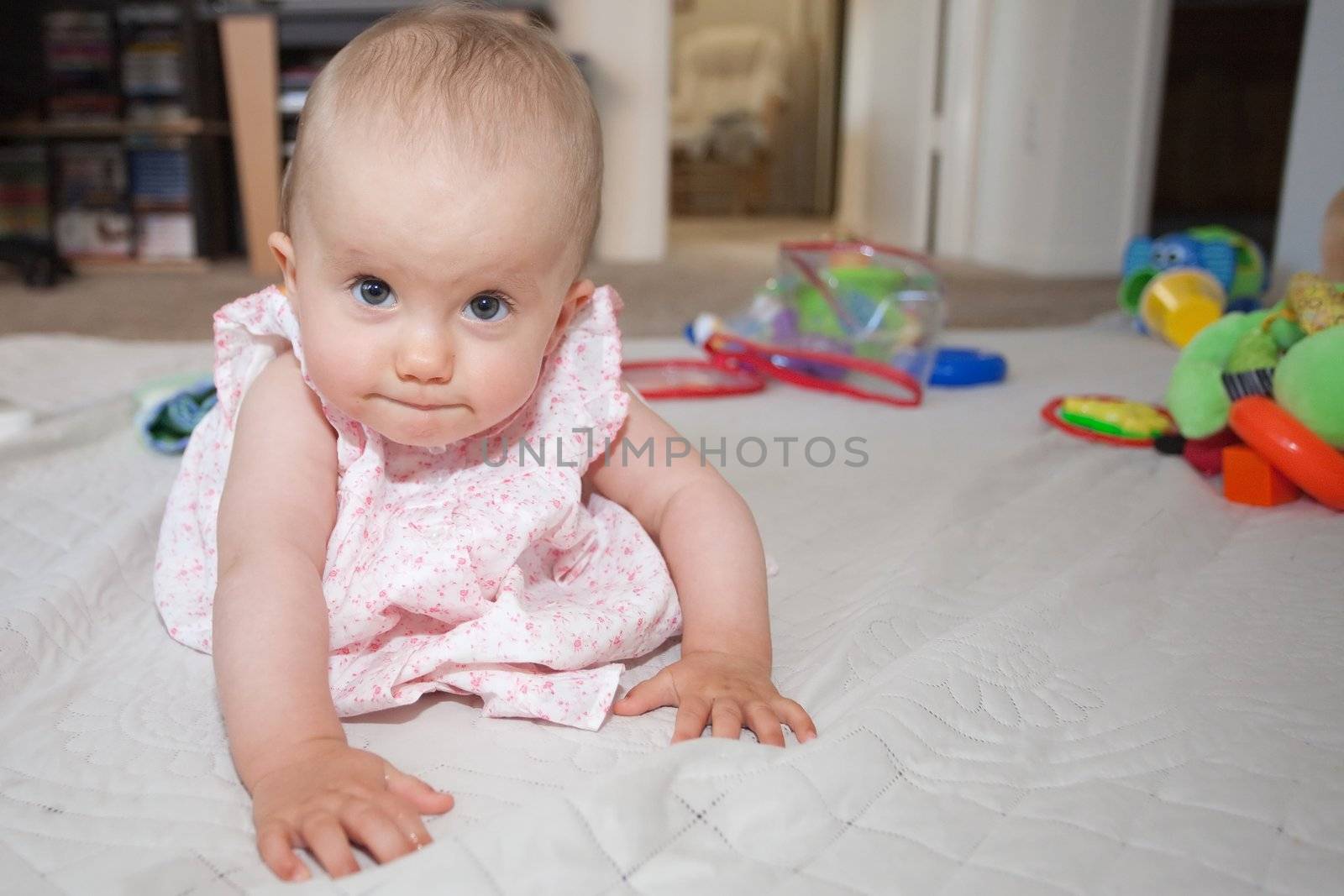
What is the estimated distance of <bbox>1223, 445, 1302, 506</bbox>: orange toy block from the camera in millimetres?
921

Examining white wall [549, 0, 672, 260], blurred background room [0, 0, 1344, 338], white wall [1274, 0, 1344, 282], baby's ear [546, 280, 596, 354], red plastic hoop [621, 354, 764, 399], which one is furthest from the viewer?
white wall [549, 0, 672, 260]

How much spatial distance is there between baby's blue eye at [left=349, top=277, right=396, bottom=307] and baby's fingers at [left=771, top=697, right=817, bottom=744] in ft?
0.94

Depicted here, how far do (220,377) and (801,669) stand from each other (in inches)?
16.7

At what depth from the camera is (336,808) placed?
1.46 ft

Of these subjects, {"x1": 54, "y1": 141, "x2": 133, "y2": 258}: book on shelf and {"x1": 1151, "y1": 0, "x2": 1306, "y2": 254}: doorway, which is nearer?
{"x1": 54, "y1": 141, "x2": 133, "y2": 258}: book on shelf

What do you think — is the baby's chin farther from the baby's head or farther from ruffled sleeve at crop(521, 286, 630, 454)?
ruffled sleeve at crop(521, 286, 630, 454)

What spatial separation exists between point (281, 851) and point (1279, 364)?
88 centimetres

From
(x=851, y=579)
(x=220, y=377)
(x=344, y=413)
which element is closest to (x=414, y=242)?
(x=344, y=413)

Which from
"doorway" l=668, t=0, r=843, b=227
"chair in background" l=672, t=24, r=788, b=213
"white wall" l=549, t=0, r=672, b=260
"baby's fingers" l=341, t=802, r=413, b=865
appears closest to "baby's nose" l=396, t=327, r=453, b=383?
"baby's fingers" l=341, t=802, r=413, b=865

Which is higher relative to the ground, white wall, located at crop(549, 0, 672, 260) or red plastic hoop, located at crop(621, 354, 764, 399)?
white wall, located at crop(549, 0, 672, 260)

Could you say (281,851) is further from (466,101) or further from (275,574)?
(466,101)

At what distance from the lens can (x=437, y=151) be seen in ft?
1.76

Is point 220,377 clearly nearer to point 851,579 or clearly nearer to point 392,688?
point 392,688

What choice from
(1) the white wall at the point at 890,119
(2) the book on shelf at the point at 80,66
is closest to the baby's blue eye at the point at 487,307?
(2) the book on shelf at the point at 80,66
